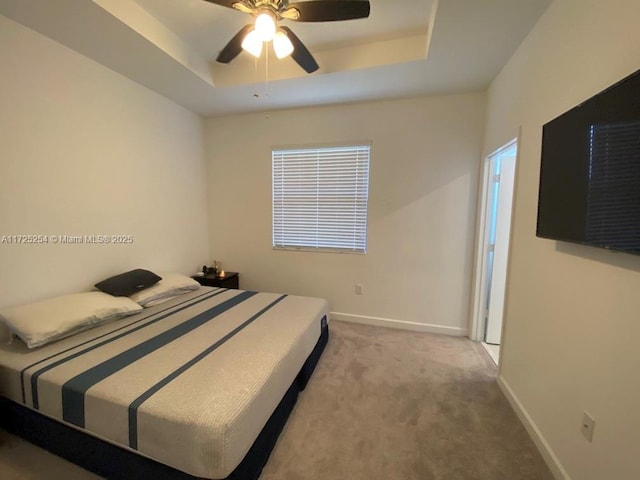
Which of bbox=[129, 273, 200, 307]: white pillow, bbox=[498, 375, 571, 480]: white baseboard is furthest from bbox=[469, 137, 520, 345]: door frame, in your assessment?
bbox=[129, 273, 200, 307]: white pillow

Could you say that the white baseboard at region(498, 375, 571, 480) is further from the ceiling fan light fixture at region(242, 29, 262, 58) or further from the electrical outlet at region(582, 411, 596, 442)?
the ceiling fan light fixture at region(242, 29, 262, 58)

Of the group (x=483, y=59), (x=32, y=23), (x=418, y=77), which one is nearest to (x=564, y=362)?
(x=483, y=59)

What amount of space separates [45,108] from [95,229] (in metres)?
0.97

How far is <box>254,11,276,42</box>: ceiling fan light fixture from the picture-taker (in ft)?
5.11

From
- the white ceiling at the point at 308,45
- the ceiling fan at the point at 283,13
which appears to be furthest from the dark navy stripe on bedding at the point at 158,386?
the white ceiling at the point at 308,45

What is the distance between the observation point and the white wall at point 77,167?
1849mm

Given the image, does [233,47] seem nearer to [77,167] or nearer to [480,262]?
[77,167]

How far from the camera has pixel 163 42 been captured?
2143 mm

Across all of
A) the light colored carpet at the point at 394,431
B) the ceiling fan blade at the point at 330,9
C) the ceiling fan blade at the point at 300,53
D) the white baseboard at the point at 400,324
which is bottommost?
the light colored carpet at the point at 394,431

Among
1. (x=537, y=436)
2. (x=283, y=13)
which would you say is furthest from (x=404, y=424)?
(x=283, y=13)

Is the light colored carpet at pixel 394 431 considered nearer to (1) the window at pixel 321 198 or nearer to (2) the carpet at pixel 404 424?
(2) the carpet at pixel 404 424

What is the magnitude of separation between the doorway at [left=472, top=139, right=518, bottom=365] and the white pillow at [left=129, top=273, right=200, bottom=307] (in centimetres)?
302

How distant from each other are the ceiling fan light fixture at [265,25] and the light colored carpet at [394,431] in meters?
2.44

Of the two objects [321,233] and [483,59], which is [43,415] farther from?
[483,59]
